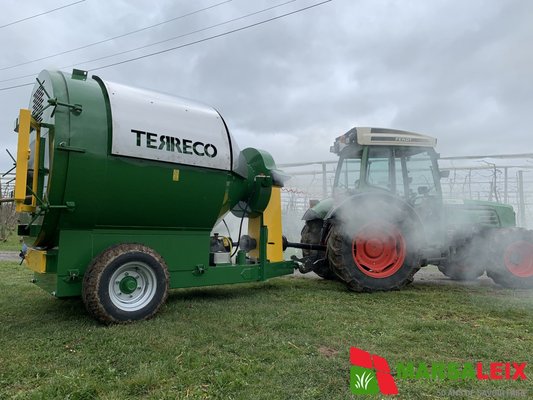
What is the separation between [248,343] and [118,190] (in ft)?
7.08

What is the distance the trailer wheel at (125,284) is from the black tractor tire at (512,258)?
5.71 meters

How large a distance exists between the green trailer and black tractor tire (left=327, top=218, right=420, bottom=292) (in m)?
1.84

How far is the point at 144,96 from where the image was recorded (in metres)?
4.72

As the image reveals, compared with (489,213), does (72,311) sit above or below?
below

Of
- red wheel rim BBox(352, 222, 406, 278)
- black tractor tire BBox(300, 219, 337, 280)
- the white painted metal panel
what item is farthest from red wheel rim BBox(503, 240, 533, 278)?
the white painted metal panel

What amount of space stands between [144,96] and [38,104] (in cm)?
118

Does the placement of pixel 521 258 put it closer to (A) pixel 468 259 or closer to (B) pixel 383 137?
(A) pixel 468 259

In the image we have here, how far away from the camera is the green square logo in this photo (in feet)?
9.03

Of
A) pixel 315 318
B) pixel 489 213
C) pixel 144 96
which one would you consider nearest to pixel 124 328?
pixel 315 318

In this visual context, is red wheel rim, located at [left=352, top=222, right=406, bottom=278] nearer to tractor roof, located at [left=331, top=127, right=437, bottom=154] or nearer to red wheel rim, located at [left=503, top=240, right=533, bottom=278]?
tractor roof, located at [left=331, top=127, right=437, bottom=154]

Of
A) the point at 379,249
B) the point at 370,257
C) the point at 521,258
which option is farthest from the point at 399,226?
the point at 521,258

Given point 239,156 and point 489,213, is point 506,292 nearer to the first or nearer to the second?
point 489,213

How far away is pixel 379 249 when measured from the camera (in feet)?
21.1

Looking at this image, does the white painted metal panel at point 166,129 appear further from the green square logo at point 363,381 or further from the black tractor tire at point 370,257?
the green square logo at point 363,381
